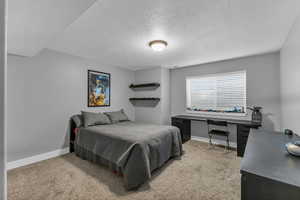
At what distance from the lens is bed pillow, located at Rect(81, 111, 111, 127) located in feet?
10.1

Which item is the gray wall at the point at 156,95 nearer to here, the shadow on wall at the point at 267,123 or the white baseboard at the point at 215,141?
the white baseboard at the point at 215,141

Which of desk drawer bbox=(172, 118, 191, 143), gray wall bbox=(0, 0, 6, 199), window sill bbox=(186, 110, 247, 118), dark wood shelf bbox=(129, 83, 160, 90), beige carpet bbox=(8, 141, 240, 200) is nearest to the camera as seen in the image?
gray wall bbox=(0, 0, 6, 199)

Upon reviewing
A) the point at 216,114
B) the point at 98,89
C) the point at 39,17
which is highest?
the point at 39,17

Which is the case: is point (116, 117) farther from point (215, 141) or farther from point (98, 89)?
point (215, 141)

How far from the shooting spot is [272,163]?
0.97 metres

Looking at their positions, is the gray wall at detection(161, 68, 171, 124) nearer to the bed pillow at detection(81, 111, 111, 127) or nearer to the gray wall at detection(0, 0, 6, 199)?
the bed pillow at detection(81, 111, 111, 127)

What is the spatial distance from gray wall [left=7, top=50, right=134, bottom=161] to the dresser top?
3478 mm

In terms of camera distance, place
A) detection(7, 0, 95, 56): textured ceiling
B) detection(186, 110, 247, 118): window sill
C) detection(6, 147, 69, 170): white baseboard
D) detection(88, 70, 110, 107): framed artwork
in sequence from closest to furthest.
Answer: detection(7, 0, 95, 56): textured ceiling < detection(6, 147, 69, 170): white baseboard < detection(186, 110, 247, 118): window sill < detection(88, 70, 110, 107): framed artwork

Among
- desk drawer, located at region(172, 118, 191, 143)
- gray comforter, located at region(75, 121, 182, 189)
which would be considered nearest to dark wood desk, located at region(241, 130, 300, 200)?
gray comforter, located at region(75, 121, 182, 189)

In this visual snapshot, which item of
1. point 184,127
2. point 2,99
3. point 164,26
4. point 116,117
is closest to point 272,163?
point 2,99

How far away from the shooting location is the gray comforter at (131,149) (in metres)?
1.95

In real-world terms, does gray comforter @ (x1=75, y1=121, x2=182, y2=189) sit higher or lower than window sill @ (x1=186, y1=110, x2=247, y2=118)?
lower

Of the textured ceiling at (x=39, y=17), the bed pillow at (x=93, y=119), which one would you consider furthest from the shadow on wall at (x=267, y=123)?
the textured ceiling at (x=39, y=17)

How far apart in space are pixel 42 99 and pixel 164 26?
2844 mm
